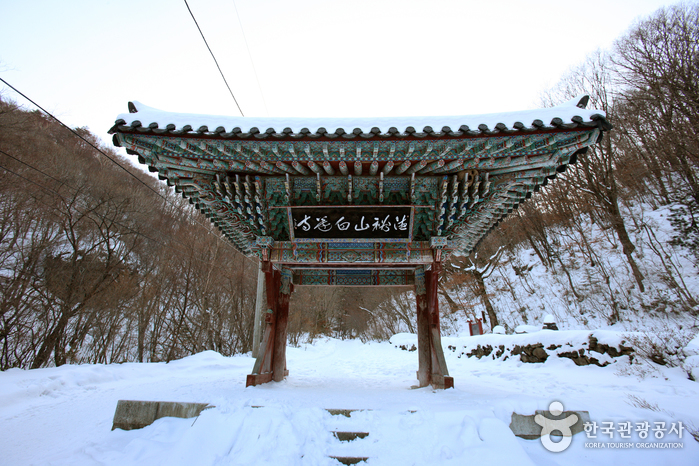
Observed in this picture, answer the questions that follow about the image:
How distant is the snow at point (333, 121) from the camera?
3.78m

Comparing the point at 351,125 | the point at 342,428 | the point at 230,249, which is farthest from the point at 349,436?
the point at 230,249

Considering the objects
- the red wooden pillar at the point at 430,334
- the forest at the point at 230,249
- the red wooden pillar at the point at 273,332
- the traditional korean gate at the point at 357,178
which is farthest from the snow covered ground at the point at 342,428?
the forest at the point at 230,249

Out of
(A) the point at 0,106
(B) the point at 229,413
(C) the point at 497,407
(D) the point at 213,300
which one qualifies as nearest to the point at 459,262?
(D) the point at 213,300

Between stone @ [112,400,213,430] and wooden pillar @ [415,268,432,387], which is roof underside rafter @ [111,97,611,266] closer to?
wooden pillar @ [415,268,432,387]

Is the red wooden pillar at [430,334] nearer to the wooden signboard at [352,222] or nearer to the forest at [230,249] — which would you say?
the wooden signboard at [352,222]

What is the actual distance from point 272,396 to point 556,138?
4814mm

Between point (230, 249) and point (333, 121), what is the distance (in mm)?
14537

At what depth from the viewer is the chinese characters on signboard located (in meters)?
4.75

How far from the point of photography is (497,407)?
10.8 ft

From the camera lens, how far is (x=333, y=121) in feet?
13.2

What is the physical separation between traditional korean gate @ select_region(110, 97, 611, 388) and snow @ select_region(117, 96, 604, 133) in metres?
0.02

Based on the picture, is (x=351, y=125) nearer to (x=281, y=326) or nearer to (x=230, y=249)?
(x=281, y=326)

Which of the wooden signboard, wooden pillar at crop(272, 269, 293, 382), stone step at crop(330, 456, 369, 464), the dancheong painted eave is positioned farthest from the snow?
stone step at crop(330, 456, 369, 464)

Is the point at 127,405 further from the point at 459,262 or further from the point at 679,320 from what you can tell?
the point at 459,262
